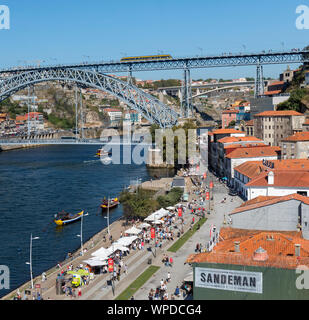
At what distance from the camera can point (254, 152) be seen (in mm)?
24719

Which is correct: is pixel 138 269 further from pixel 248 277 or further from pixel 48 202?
pixel 48 202

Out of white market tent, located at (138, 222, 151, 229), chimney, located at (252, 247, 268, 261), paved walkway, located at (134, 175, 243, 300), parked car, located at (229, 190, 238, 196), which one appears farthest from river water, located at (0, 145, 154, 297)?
chimney, located at (252, 247, 268, 261)

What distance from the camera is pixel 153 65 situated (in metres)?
43.1

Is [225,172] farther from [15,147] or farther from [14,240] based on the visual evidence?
[15,147]

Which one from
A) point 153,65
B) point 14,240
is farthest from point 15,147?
point 14,240

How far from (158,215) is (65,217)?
4.38 metres

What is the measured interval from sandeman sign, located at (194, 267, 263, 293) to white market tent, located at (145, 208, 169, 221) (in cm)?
911

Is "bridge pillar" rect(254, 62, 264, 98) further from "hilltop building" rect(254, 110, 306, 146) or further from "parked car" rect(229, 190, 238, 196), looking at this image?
"parked car" rect(229, 190, 238, 196)

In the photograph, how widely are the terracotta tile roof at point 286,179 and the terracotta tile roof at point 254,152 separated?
5.79m

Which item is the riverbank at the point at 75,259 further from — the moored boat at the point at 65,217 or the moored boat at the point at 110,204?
the moored boat at the point at 110,204

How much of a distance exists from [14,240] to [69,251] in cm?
261

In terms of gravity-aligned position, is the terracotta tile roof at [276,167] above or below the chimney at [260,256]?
above

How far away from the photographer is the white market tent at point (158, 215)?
18.2 m

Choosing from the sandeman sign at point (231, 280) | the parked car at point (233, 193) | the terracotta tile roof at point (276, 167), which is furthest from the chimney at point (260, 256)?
the parked car at point (233, 193)
